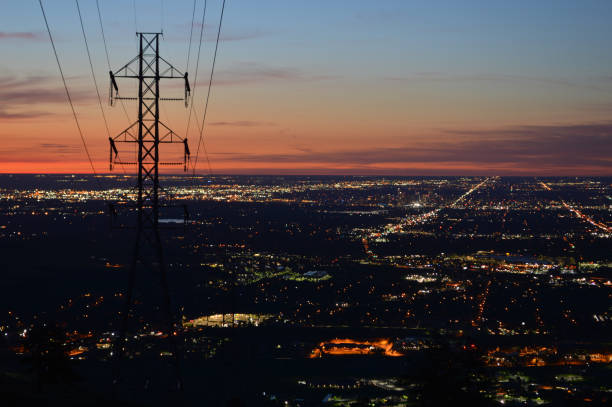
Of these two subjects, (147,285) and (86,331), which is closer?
(86,331)

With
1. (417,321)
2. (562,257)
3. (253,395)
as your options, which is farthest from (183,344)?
(562,257)

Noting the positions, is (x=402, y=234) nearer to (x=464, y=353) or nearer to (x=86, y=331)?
(x=86, y=331)

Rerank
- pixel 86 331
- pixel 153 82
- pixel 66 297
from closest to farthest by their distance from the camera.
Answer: pixel 153 82
pixel 86 331
pixel 66 297

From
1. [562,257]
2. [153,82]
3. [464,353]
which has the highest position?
[153,82]

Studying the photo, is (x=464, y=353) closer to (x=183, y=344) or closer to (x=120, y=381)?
(x=120, y=381)

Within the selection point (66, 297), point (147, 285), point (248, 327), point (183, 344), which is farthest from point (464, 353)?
point (147, 285)

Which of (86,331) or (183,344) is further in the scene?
(86,331)

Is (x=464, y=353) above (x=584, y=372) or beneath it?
above

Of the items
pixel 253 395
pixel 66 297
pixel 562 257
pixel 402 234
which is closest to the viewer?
pixel 253 395

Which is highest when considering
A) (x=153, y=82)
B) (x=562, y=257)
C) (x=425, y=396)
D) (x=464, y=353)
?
(x=153, y=82)
